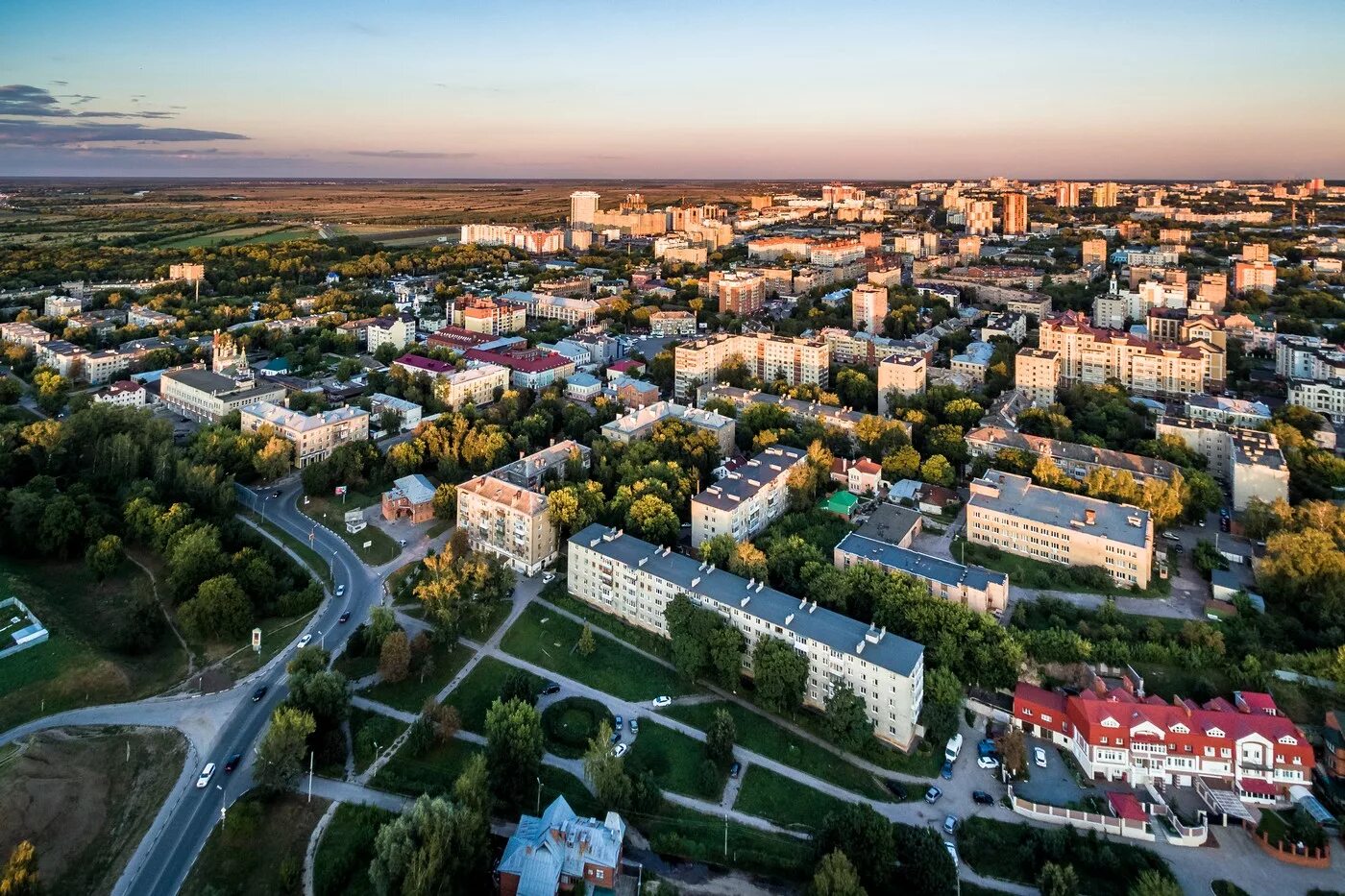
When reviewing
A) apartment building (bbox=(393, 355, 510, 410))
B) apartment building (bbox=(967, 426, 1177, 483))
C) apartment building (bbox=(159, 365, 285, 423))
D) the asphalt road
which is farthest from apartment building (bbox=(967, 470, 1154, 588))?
apartment building (bbox=(159, 365, 285, 423))

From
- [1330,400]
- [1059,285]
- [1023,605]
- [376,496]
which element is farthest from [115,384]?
[1059,285]

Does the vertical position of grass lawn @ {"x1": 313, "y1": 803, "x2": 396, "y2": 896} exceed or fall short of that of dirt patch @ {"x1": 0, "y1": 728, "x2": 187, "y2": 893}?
it falls short

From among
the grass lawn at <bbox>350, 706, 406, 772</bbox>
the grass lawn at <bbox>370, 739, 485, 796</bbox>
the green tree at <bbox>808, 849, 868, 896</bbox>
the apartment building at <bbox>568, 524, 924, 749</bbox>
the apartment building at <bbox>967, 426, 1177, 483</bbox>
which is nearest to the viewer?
the green tree at <bbox>808, 849, 868, 896</bbox>

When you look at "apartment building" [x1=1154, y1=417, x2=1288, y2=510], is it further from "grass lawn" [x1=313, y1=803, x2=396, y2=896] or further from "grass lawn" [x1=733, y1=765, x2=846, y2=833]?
"grass lawn" [x1=313, y1=803, x2=396, y2=896]

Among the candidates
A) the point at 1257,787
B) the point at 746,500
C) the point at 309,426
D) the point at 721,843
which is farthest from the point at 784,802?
the point at 309,426

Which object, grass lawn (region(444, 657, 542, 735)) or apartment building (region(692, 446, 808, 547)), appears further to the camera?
apartment building (region(692, 446, 808, 547))

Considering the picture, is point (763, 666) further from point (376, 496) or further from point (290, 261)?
point (290, 261)

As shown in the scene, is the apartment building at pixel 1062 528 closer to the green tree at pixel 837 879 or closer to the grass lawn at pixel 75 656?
the green tree at pixel 837 879

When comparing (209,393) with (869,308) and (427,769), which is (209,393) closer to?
(427,769)
